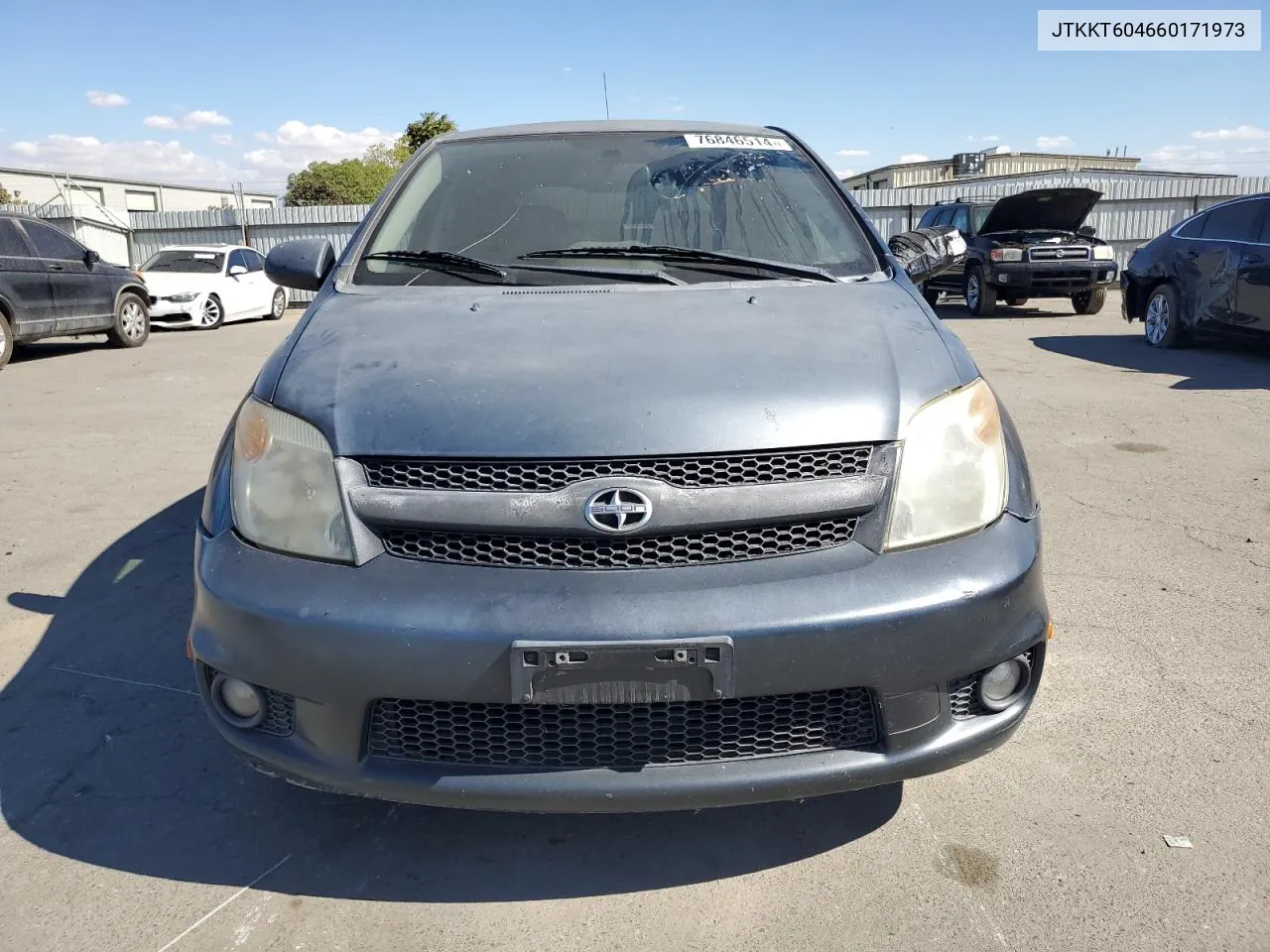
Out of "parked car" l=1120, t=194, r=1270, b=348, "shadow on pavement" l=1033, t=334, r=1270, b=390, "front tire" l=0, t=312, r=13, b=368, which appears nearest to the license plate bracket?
"shadow on pavement" l=1033, t=334, r=1270, b=390

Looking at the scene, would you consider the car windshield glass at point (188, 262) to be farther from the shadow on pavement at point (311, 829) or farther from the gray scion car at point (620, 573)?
the gray scion car at point (620, 573)

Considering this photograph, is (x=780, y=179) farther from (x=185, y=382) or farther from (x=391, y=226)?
(x=185, y=382)

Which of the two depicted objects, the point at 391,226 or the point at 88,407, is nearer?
the point at 391,226

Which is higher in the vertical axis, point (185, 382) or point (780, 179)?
point (780, 179)

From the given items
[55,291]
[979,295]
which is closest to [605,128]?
[55,291]

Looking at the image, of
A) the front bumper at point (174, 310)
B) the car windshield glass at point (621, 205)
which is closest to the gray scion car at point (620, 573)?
the car windshield glass at point (621, 205)

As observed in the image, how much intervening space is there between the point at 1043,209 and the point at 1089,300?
5.96 ft

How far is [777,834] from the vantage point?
225cm

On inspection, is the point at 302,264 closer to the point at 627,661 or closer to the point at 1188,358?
the point at 627,661

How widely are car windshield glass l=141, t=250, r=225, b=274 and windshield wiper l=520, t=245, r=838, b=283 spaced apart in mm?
14502

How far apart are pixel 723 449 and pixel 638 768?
2.15ft

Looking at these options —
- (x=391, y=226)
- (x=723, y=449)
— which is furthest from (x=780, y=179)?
(x=723, y=449)

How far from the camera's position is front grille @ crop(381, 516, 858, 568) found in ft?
6.14

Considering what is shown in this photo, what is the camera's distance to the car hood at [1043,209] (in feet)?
41.4
